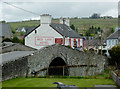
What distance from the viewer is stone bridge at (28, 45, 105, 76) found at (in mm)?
18922

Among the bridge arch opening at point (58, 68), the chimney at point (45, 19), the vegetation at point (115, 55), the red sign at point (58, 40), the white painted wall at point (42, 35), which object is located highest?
the chimney at point (45, 19)

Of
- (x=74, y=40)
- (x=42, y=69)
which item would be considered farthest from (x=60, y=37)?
(x=42, y=69)

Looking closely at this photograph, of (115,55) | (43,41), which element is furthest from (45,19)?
(115,55)

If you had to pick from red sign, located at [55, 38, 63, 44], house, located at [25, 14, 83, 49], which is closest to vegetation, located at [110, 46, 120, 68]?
house, located at [25, 14, 83, 49]

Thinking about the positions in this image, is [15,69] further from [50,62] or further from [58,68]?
[58,68]

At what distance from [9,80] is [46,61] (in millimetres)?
7607

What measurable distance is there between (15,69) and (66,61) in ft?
35.5

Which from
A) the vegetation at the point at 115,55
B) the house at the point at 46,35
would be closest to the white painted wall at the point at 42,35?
the house at the point at 46,35

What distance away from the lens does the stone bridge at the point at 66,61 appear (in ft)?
62.1

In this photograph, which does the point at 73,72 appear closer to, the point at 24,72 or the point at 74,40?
the point at 24,72

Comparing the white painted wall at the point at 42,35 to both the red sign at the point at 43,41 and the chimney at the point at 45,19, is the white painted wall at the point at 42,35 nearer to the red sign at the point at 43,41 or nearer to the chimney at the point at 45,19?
the red sign at the point at 43,41

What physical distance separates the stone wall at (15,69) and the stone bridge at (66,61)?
3.01 metres

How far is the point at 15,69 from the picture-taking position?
42.4 ft

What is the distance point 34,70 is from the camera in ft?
54.4
